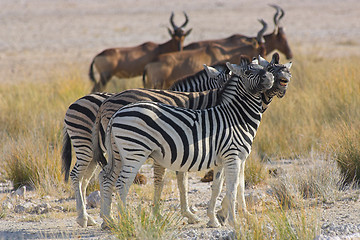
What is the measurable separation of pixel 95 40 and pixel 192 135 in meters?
24.5

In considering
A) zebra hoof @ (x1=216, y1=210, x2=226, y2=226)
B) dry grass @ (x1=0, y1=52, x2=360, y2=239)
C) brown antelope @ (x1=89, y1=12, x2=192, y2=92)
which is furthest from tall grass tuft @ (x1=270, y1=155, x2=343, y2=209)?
brown antelope @ (x1=89, y1=12, x2=192, y2=92)

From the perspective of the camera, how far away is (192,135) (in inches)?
221

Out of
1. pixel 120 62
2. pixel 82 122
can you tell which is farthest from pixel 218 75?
pixel 120 62

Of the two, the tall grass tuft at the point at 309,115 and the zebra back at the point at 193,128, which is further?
the tall grass tuft at the point at 309,115

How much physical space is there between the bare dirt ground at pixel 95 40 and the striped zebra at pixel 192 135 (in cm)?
65

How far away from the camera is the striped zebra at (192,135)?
5.47 meters

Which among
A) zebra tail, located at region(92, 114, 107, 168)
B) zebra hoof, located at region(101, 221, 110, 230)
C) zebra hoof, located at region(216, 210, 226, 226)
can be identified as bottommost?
zebra hoof, located at region(216, 210, 226, 226)

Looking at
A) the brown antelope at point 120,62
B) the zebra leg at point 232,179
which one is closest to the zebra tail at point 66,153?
the zebra leg at point 232,179

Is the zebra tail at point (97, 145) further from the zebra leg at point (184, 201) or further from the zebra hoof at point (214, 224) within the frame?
the zebra hoof at point (214, 224)

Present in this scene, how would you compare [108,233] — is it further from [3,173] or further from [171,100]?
[3,173]

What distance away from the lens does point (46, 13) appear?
5056cm

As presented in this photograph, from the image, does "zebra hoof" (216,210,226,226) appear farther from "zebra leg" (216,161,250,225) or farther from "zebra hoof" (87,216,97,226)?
"zebra hoof" (87,216,97,226)

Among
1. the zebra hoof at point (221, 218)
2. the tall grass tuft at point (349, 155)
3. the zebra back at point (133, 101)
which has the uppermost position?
the zebra back at point (133, 101)

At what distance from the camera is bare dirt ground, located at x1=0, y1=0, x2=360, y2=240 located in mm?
6258
